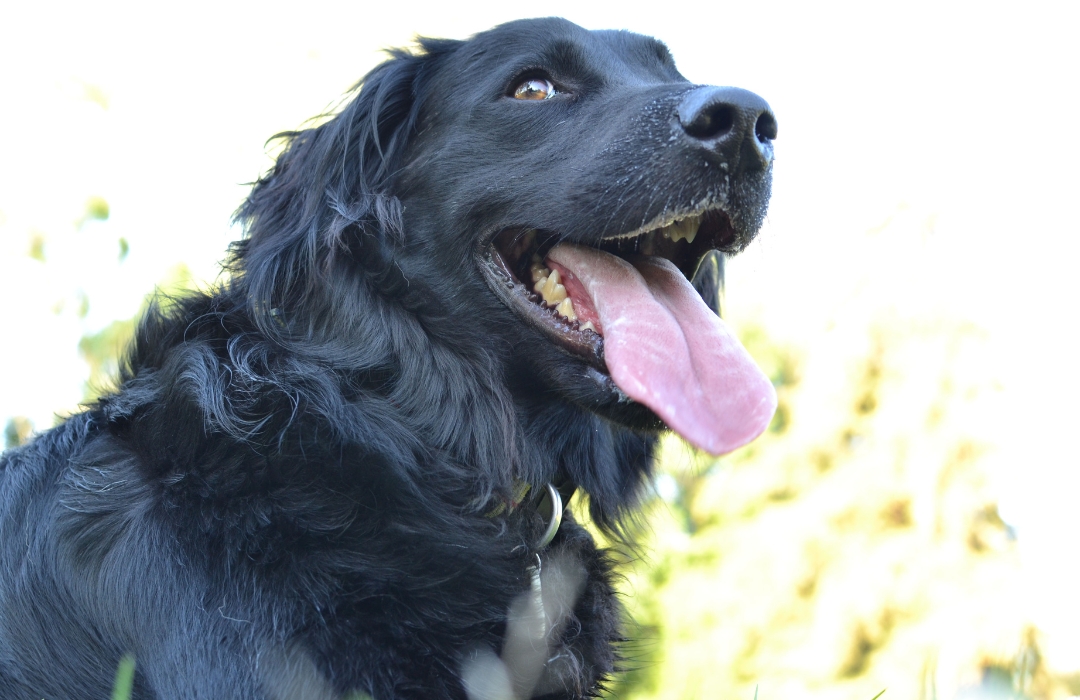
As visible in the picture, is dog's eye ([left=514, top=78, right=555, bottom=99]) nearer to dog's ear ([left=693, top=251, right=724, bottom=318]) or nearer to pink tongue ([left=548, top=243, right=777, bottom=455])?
pink tongue ([left=548, top=243, right=777, bottom=455])

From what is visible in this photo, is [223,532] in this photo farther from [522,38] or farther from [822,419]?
[822,419]

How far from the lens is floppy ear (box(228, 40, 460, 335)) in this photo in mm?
2895

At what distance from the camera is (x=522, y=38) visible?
3.12 metres

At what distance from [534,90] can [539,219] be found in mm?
537

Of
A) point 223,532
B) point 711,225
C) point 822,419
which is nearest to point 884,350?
point 822,419

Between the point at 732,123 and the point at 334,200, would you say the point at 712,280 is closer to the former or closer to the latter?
the point at 732,123

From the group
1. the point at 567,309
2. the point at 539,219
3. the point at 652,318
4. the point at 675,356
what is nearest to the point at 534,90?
the point at 539,219

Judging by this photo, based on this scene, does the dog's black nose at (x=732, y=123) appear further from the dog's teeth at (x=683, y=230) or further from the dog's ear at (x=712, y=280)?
the dog's ear at (x=712, y=280)

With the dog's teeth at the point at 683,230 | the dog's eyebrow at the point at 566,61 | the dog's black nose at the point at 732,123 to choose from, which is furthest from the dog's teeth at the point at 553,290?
the dog's eyebrow at the point at 566,61

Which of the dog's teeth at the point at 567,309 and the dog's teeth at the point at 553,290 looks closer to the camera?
the dog's teeth at the point at 567,309

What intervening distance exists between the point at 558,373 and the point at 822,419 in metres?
9.87

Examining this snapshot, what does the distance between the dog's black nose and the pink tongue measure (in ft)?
1.48

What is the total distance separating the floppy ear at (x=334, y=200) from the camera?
2895mm

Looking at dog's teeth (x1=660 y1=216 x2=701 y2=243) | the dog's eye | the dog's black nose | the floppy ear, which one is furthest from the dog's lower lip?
the dog's eye
